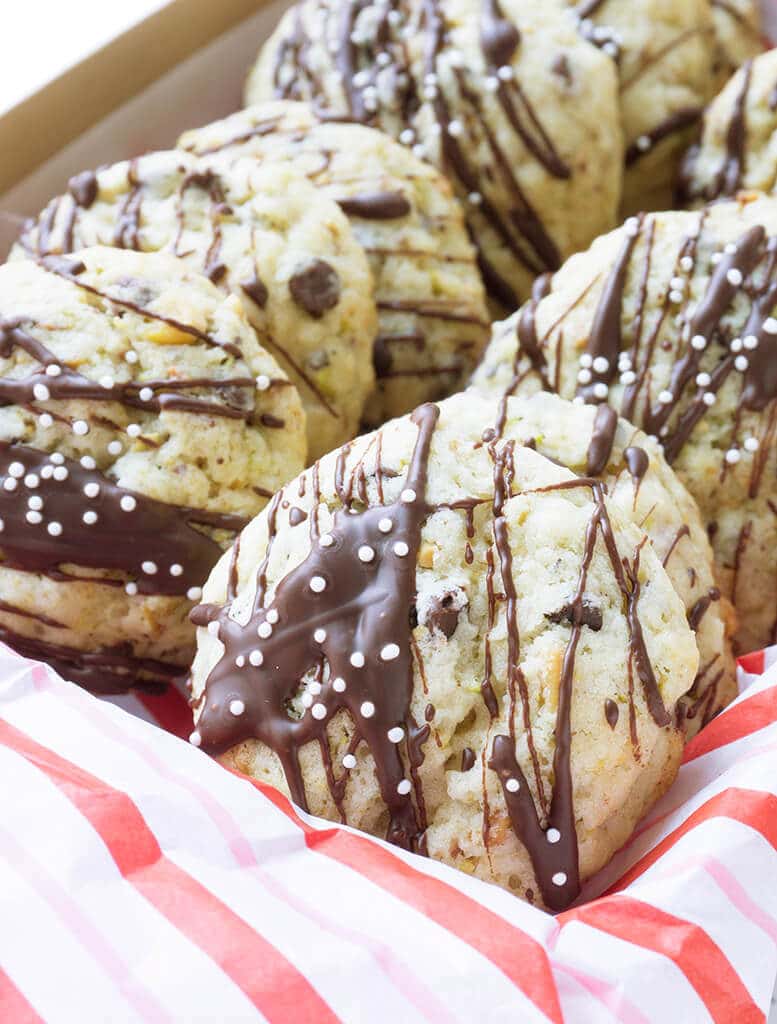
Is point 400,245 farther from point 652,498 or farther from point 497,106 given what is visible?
point 652,498

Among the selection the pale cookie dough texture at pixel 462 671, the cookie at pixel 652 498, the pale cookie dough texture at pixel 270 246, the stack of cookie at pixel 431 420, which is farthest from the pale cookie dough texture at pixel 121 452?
the cookie at pixel 652 498

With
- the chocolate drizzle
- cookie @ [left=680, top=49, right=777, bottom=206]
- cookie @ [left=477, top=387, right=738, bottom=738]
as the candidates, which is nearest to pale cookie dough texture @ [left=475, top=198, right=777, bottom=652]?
cookie @ [left=477, top=387, right=738, bottom=738]

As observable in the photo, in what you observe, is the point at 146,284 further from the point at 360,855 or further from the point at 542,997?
the point at 542,997

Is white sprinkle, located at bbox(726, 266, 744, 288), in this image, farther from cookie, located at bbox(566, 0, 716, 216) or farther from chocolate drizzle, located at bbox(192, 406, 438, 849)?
cookie, located at bbox(566, 0, 716, 216)

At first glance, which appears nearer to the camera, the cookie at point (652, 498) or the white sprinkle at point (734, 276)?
the cookie at point (652, 498)

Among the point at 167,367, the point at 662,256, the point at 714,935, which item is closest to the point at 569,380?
Answer: the point at 662,256

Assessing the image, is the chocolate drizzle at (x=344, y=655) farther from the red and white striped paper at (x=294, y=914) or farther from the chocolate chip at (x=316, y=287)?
the chocolate chip at (x=316, y=287)
